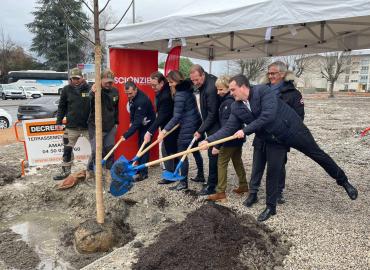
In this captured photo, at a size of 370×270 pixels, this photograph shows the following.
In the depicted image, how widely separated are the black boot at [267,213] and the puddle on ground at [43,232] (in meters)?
2.09

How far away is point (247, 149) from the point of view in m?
8.95

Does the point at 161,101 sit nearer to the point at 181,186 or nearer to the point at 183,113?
the point at 183,113

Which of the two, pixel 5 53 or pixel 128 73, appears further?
pixel 5 53

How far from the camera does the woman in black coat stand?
15.9 feet

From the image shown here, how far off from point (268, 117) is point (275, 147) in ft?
1.31

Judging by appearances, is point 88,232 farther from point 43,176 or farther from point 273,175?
Answer: point 43,176

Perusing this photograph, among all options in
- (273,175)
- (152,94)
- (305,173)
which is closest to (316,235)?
(273,175)

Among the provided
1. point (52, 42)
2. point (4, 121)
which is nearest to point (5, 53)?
point (52, 42)

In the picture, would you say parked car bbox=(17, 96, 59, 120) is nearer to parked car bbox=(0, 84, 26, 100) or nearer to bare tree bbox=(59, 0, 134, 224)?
bare tree bbox=(59, 0, 134, 224)

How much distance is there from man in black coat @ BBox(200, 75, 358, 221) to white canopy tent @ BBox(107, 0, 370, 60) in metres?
0.75

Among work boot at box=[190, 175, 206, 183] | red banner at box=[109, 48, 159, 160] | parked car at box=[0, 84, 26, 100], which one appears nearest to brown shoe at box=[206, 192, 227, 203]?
work boot at box=[190, 175, 206, 183]

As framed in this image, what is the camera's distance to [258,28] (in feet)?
12.9

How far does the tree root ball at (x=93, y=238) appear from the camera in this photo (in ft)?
11.8

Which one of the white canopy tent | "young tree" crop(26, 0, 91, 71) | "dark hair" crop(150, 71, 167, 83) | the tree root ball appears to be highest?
"young tree" crop(26, 0, 91, 71)
